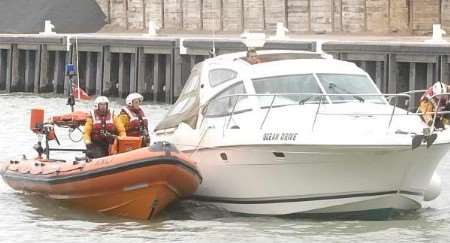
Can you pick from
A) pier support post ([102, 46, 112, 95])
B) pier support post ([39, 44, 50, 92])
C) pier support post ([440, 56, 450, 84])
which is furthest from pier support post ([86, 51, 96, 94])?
pier support post ([440, 56, 450, 84])

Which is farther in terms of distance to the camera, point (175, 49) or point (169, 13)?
point (169, 13)

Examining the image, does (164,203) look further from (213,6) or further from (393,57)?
(213,6)

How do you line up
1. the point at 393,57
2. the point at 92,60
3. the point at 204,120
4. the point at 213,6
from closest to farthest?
the point at 204,120, the point at 393,57, the point at 92,60, the point at 213,6

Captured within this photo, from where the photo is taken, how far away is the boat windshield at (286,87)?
1878 cm

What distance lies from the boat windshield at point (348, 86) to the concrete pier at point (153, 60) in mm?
15574

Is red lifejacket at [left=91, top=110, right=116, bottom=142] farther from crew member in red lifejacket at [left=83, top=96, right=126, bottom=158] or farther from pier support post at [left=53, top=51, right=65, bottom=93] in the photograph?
pier support post at [left=53, top=51, right=65, bottom=93]

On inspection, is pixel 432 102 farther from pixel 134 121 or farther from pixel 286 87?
pixel 134 121

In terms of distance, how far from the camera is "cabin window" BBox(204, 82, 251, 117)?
1894cm

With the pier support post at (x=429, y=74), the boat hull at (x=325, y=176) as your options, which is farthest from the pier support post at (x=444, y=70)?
the boat hull at (x=325, y=176)

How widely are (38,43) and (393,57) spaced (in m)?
20.0

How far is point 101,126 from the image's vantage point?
20219 mm

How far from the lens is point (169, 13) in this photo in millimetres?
62125

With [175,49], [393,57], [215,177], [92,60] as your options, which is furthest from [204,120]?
[92,60]

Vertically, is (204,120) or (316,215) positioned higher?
(204,120)
